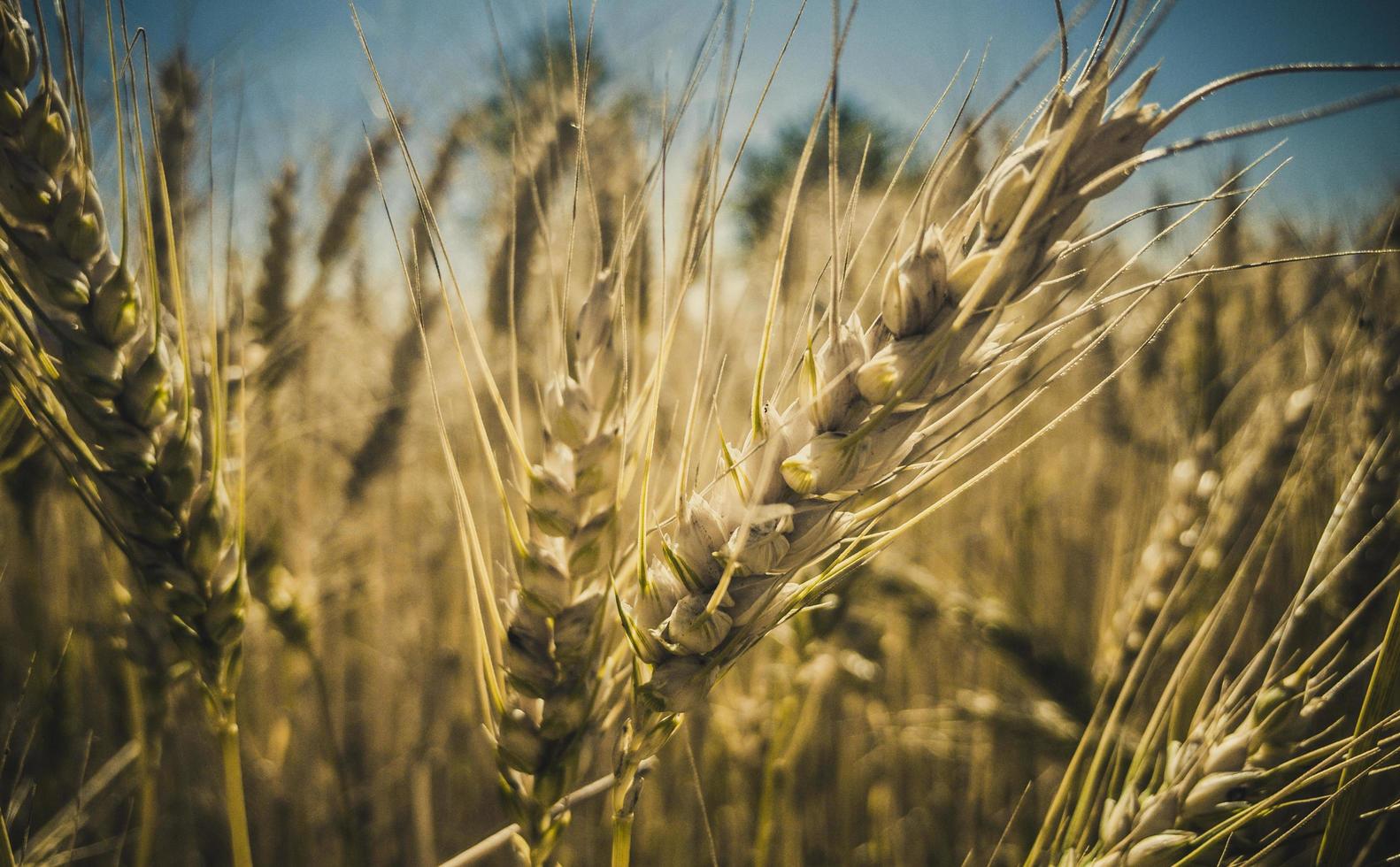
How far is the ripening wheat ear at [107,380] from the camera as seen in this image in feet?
1.64

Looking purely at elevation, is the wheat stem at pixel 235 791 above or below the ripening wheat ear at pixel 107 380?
below

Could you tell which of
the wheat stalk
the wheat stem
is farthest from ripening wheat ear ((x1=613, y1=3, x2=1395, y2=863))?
the wheat stem

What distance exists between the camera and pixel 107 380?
51 cm

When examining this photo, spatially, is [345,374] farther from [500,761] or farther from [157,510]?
[500,761]

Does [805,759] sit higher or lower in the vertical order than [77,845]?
lower

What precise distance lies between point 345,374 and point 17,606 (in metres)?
0.93

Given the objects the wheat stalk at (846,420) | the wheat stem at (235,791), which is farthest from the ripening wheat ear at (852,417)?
the wheat stem at (235,791)

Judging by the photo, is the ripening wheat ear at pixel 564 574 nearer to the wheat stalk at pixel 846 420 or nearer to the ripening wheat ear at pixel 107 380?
the wheat stalk at pixel 846 420

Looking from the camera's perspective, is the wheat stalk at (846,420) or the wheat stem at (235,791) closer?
the wheat stalk at (846,420)

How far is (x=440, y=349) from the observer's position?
78.2 inches

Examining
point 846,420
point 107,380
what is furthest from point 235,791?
point 846,420

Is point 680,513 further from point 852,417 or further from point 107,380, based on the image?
point 107,380

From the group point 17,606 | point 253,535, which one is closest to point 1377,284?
point 253,535

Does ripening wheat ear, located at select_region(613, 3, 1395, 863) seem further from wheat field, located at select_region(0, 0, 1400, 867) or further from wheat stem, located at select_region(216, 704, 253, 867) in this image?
wheat stem, located at select_region(216, 704, 253, 867)
